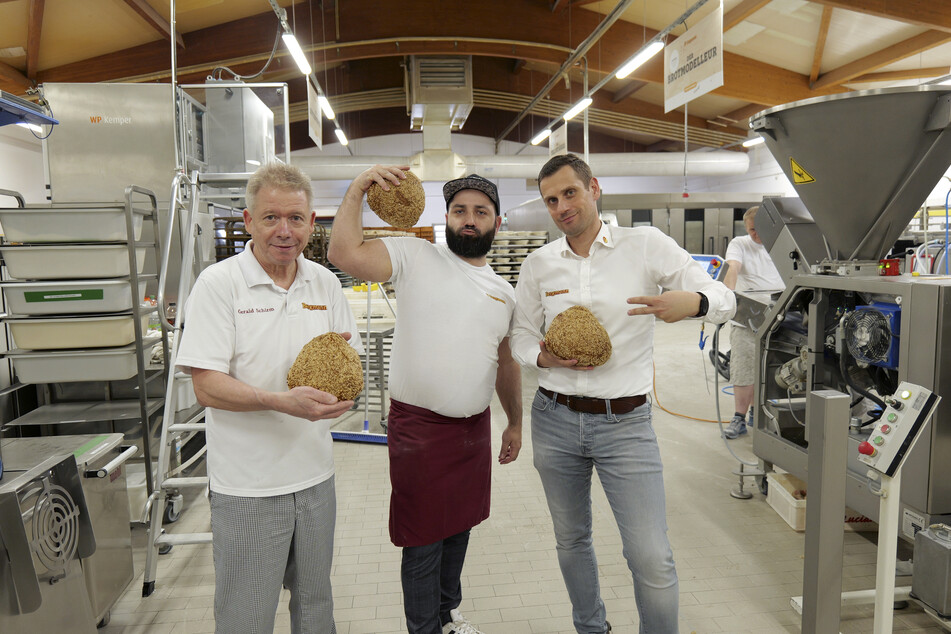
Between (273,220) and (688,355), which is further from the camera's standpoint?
(688,355)

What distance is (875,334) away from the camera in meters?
2.35

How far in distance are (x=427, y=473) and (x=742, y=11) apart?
794 centimetres

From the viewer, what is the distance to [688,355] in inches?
313

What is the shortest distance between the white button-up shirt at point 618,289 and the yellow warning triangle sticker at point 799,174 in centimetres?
115

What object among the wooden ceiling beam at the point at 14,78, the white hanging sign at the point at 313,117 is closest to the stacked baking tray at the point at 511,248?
the white hanging sign at the point at 313,117

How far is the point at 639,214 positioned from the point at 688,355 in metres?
5.92

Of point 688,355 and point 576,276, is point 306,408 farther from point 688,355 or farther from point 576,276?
point 688,355

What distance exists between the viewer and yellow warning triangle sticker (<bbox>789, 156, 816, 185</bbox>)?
101 inches

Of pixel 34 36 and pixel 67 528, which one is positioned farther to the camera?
pixel 34 36

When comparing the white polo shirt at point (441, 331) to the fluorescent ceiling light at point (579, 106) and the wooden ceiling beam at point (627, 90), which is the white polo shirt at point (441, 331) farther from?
the wooden ceiling beam at point (627, 90)

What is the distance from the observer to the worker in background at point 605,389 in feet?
5.69

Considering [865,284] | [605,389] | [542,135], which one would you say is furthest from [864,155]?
[542,135]

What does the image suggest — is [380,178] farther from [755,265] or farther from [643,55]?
[643,55]

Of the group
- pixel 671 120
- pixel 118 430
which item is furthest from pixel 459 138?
pixel 118 430
